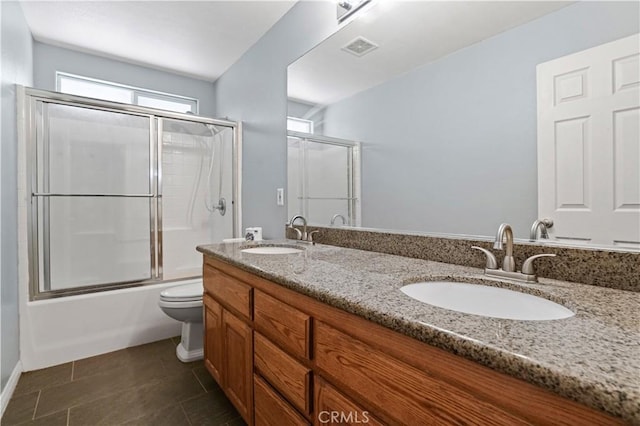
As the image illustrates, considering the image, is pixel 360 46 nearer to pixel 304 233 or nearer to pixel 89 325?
pixel 304 233

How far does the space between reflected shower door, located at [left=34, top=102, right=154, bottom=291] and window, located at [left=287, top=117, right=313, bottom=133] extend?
1.29m

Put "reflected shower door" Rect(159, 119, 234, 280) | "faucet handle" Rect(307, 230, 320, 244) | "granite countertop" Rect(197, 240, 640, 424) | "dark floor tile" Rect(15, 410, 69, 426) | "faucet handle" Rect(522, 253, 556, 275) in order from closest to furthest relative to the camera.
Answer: "granite countertop" Rect(197, 240, 640, 424), "faucet handle" Rect(522, 253, 556, 275), "dark floor tile" Rect(15, 410, 69, 426), "faucet handle" Rect(307, 230, 320, 244), "reflected shower door" Rect(159, 119, 234, 280)

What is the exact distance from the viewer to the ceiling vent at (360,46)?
5.20ft

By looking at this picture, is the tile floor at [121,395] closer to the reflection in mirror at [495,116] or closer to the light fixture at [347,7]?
the reflection in mirror at [495,116]

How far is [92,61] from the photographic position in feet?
9.28

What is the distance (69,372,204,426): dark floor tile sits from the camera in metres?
1.52

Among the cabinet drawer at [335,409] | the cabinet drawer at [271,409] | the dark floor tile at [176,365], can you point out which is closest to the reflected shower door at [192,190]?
the dark floor tile at [176,365]

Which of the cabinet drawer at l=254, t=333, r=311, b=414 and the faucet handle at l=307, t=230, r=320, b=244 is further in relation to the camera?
the faucet handle at l=307, t=230, r=320, b=244

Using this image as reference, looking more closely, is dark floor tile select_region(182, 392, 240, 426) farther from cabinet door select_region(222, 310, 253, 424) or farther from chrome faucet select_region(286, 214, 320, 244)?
chrome faucet select_region(286, 214, 320, 244)

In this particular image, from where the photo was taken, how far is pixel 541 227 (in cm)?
98

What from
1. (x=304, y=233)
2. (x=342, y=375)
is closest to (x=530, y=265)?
(x=342, y=375)

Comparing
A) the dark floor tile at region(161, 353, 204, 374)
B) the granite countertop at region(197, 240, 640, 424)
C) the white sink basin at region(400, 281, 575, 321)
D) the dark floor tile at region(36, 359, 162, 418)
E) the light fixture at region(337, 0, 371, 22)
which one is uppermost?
the light fixture at region(337, 0, 371, 22)

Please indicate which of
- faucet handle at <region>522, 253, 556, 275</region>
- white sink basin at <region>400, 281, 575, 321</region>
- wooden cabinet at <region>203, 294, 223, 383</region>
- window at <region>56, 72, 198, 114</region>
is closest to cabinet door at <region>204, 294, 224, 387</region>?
wooden cabinet at <region>203, 294, 223, 383</region>

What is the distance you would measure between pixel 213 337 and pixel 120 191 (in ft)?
5.43
